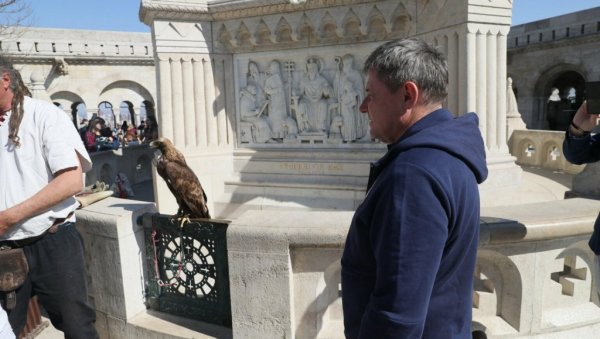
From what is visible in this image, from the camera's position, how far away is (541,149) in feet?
29.2

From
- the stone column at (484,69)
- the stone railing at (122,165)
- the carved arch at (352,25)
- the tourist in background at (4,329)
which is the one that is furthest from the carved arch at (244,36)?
the tourist in background at (4,329)

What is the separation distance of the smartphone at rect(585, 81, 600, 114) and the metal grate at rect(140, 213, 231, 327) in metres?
2.01

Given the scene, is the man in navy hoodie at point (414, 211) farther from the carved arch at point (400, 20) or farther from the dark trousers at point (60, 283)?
the carved arch at point (400, 20)

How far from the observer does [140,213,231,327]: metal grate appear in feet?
9.12

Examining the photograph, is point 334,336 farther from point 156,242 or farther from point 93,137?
point 93,137

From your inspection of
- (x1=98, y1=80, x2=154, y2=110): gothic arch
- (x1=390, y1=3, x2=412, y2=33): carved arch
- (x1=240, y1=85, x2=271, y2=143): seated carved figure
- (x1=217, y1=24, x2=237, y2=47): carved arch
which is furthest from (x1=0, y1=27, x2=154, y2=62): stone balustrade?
(x1=390, y1=3, x2=412, y2=33): carved arch

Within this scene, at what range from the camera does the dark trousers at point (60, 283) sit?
230cm

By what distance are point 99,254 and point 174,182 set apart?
73cm

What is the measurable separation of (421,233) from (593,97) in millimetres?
1462

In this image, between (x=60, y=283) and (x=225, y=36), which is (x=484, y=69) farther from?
(x=60, y=283)

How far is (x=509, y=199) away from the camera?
5.34 m

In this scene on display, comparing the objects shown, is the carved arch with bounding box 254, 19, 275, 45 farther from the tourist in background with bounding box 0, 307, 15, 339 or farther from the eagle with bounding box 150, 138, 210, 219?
the tourist in background with bounding box 0, 307, 15, 339

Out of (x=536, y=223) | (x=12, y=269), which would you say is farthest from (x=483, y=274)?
(x=12, y=269)

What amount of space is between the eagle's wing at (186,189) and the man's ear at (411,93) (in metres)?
2.01
